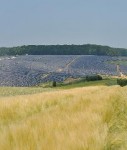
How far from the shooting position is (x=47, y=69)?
107m

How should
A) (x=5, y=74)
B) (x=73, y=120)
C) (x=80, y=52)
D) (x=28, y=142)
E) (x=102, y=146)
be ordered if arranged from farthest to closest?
(x=80, y=52) → (x=5, y=74) → (x=73, y=120) → (x=28, y=142) → (x=102, y=146)

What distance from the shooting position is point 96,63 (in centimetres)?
11975

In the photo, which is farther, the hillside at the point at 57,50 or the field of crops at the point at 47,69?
the hillside at the point at 57,50

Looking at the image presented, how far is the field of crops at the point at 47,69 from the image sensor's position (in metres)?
87.8

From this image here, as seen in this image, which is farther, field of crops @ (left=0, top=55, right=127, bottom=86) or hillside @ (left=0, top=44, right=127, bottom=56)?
hillside @ (left=0, top=44, right=127, bottom=56)

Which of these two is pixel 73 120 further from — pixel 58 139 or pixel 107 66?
pixel 107 66

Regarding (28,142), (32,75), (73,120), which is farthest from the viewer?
(32,75)

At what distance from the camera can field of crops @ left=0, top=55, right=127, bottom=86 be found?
87806mm

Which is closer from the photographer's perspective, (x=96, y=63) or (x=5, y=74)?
(x=5, y=74)

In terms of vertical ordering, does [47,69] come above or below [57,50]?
below

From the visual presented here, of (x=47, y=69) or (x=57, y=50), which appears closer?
(x=47, y=69)

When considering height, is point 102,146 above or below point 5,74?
above

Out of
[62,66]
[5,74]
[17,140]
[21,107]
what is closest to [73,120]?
[17,140]

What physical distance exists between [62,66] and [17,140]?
110727 millimetres
